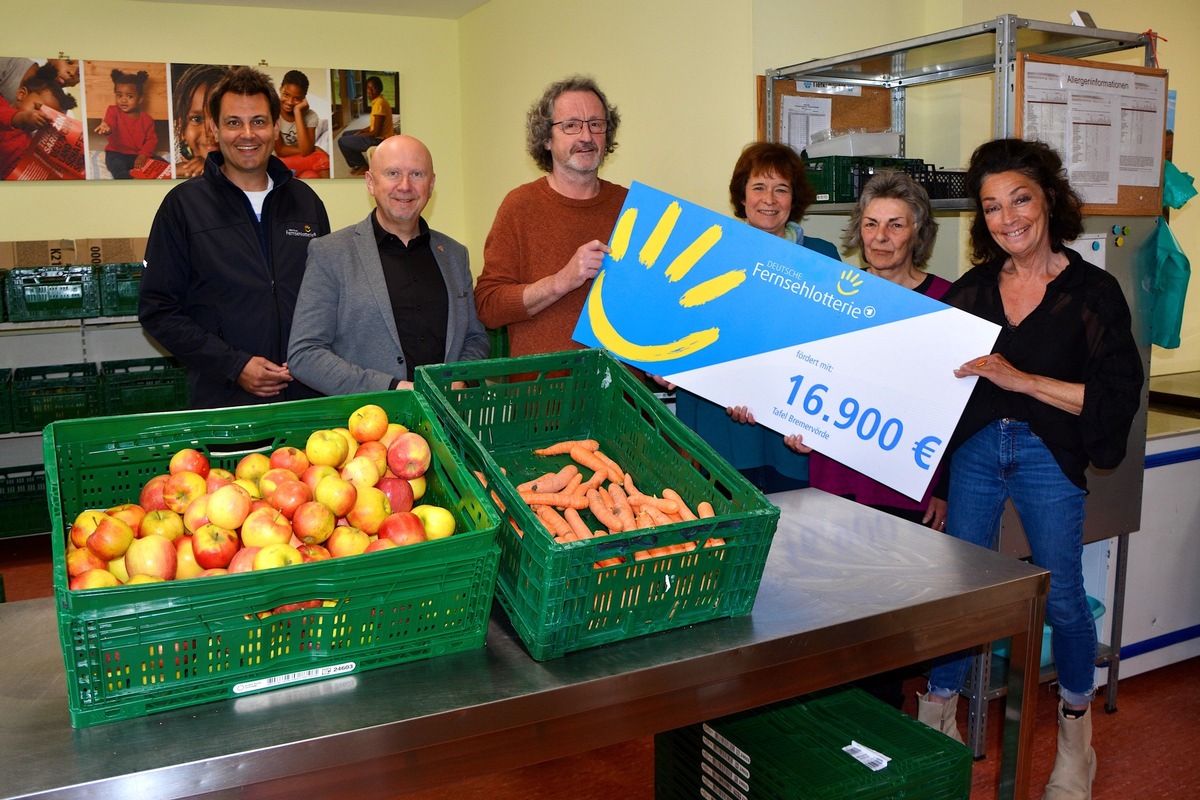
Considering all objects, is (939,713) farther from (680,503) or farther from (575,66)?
(575,66)

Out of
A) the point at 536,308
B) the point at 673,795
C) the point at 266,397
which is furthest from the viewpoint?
the point at 266,397

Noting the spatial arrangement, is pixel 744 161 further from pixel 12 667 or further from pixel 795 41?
pixel 12 667

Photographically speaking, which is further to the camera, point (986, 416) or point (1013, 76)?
point (1013, 76)

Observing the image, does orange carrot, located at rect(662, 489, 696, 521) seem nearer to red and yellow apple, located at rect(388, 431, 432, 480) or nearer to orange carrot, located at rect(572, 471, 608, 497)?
orange carrot, located at rect(572, 471, 608, 497)

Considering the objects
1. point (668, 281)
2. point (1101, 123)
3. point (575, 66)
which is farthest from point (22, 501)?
point (1101, 123)

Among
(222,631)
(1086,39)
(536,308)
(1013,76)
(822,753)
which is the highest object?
(1086,39)

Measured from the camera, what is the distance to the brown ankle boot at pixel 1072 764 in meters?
2.56

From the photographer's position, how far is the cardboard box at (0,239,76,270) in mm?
5117

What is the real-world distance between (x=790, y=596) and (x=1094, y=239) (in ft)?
6.25

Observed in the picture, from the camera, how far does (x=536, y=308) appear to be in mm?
2617

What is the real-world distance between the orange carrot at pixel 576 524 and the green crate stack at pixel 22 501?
14.3ft

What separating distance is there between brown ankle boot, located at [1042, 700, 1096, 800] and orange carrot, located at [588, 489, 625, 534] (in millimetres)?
1650

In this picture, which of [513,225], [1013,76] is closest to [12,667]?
[513,225]

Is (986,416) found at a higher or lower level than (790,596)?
higher
